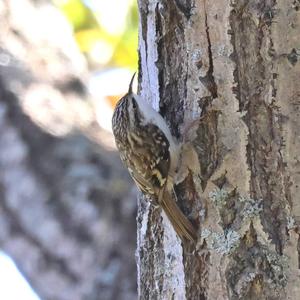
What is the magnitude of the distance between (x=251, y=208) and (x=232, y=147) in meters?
0.14

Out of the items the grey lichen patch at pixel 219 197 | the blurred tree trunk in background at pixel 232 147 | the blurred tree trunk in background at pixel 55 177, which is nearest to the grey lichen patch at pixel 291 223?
the blurred tree trunk in background at pixel 232 147

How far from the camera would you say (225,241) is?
1694mm

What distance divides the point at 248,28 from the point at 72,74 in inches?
43.9

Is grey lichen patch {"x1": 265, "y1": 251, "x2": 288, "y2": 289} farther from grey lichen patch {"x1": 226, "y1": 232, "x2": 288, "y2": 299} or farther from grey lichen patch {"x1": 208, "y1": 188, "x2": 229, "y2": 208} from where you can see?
grey lichen patch {"x1": 208, "y1": 188, "x2": 229, "y2": 208}

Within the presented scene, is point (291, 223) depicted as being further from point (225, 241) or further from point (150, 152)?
point (150, 152)

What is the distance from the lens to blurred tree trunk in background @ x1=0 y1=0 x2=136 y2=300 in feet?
7.55

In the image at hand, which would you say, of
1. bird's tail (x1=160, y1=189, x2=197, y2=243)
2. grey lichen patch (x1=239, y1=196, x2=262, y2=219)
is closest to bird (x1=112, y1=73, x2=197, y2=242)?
bird's tail (x1=160, y1=189, x2=197, y2=243)

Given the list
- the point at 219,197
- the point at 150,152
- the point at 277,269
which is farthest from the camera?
the point at 150,152

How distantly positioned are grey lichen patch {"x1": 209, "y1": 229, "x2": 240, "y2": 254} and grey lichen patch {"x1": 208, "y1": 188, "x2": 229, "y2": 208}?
62mm

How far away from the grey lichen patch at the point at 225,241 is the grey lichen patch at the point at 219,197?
0.06 meters

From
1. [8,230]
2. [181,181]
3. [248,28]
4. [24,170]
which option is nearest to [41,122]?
[24,170]

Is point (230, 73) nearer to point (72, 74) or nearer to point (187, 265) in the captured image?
point (187, 265)

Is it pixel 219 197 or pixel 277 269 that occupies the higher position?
pixel 219 197

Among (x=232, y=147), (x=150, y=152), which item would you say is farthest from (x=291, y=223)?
(x=150, y=152)
